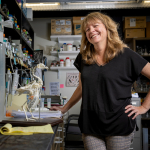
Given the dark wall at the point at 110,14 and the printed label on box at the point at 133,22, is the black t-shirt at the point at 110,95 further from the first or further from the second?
the dark wall at the point at 110,14

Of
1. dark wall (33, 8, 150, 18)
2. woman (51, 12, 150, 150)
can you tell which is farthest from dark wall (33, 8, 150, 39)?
woman (51, 12, 150, 150)

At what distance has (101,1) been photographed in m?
3.49

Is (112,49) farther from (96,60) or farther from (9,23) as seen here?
(9,23)

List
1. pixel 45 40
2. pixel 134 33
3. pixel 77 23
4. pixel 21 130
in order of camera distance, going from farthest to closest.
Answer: pixel 45 40 → pixel 77 23 → pixel 134 33 → pixel 21 130

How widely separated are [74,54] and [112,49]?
319 centimetres

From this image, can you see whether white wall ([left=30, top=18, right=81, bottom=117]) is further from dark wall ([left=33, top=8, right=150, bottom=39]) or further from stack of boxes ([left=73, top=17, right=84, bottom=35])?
stack of boxes ([left=73, top=17, right=84, bottom=35])

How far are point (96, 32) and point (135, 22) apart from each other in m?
3.20

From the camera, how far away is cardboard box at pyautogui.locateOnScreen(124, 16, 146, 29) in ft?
13.0

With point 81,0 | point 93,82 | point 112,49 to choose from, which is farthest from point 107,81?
point 81,0

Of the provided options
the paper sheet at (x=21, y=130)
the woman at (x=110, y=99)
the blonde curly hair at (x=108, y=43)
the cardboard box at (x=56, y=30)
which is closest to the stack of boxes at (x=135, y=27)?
the cardboard box at (x=56, y=30)

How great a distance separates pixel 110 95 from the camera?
101 centimetres

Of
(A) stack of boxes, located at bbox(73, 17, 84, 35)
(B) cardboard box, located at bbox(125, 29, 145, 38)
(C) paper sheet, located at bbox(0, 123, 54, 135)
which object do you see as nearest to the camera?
(C) paper sheet, located at bbox(0, 123, 54, 135)

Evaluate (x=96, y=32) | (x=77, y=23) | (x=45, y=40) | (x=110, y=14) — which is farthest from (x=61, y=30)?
(x=96, y=32)

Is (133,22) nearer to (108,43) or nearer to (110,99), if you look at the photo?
(108,43)
